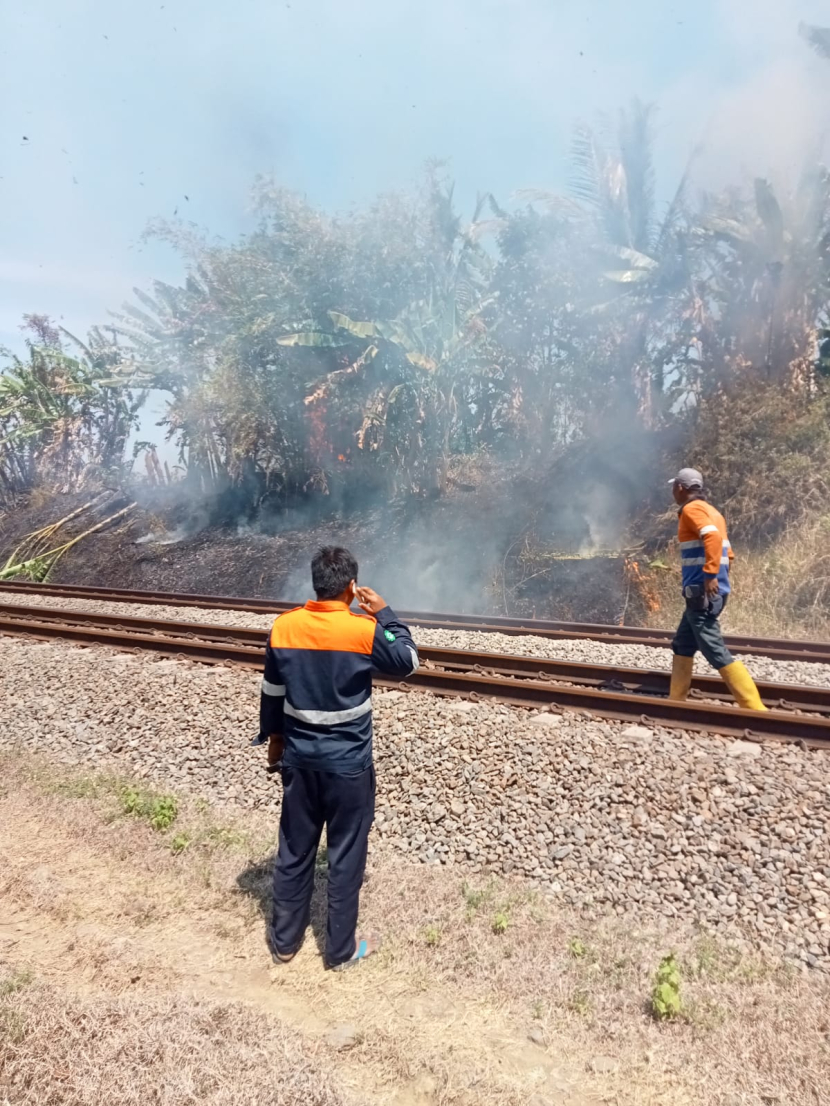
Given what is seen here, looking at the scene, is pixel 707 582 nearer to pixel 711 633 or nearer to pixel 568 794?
pixel 711 633

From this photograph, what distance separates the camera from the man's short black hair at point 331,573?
3.45 metres

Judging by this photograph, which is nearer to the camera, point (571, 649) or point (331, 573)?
point (331, 573)

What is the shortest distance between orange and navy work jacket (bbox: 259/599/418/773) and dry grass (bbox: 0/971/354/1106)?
1148mm

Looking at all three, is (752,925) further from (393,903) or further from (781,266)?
(781,266)

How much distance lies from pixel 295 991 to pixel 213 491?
68.5 feet

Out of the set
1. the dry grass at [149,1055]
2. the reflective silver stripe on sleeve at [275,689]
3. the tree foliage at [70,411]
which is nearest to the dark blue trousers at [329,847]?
the reflective silver stripe on sleeve at [275,689]

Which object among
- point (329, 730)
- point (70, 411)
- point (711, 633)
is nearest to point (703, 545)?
point (711, 633)

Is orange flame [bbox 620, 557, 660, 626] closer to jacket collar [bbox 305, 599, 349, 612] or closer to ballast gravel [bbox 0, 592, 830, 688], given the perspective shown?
ballast gravel [bbox 0, 592, 830, 688]

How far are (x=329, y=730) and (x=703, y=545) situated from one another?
376cm

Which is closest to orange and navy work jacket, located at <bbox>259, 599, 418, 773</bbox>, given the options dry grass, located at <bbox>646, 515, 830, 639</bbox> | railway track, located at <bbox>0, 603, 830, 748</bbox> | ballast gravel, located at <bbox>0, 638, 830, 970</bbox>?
ballast gravel, located at <bbox>0, 638, 830, 970</bbox>

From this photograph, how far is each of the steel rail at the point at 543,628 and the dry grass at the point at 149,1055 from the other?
6.91 metres

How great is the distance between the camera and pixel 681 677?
6203mm

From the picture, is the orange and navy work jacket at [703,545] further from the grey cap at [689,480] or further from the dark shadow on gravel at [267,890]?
the dark shadow on gravel at [267,890]

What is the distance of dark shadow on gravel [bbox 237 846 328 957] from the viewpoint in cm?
399
